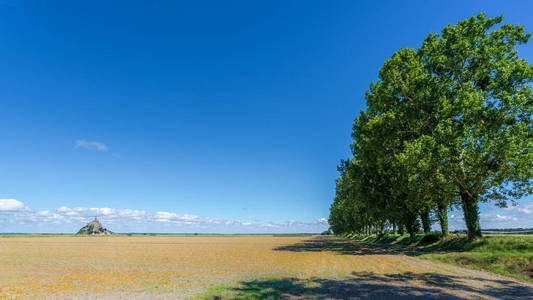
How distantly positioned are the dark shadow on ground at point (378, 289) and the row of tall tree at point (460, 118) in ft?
43.2

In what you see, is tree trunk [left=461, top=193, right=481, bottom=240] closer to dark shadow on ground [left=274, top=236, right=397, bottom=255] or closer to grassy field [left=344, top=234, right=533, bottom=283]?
grassy field [left=344, top=234, right=533, bottom=283]

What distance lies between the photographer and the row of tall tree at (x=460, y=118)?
23188 millimetres

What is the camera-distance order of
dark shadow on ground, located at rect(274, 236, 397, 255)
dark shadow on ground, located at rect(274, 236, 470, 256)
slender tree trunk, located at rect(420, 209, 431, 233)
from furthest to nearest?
slender tree trunk, located at rect(420, 209, 431, 233) → dark shadow on ground, located at rect(274, 236, 397, 255) → dark shadow on ground, located at rect(274, 236, 470, 256)

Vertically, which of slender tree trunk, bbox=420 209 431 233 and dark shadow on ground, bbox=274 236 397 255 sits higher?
slender tree trunk, bbox=420 209 431 233

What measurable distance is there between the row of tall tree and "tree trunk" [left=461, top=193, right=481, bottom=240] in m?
0.08

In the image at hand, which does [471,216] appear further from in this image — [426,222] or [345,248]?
[345,248]

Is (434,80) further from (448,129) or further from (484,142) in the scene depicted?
(484,142)

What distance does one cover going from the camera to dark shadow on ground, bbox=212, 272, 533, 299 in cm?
1075

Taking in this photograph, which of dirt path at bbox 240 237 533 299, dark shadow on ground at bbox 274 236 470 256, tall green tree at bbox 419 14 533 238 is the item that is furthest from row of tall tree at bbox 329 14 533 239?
dirt path at bbox 240 237 533 299

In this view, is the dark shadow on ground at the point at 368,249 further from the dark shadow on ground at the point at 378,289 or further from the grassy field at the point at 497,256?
the dark shadow on ground at the point at 378,289

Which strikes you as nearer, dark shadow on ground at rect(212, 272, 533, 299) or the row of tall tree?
dark shadow on ground at rect(212, 272, 533, 299)

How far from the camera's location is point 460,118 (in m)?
25.6

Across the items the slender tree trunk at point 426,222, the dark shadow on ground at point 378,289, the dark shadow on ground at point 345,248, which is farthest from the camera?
the slender tree trunk at point 426,222

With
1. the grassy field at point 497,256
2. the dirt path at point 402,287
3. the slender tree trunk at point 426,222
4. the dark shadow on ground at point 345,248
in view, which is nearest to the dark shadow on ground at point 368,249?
the dark shadow on ground at point 345,248
